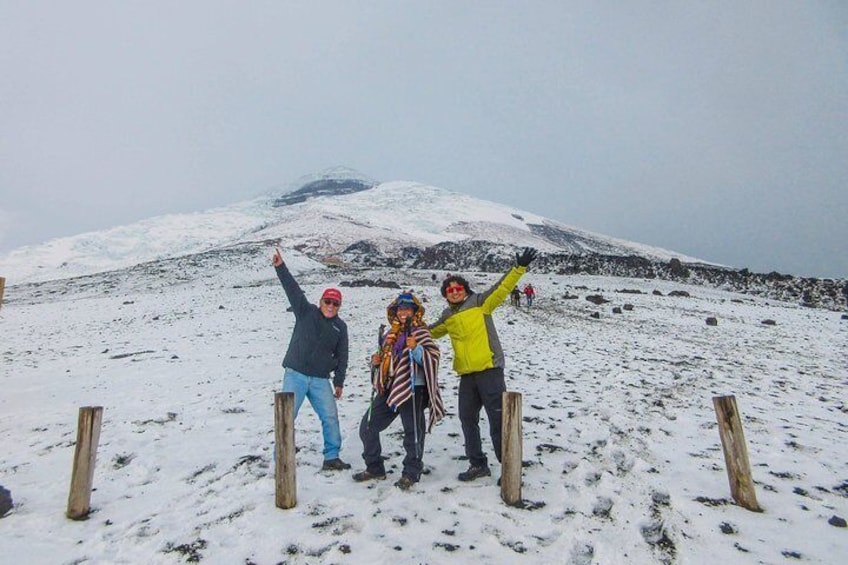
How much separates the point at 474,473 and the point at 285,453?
7.72 ft

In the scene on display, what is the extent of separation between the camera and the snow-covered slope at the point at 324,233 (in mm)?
73500

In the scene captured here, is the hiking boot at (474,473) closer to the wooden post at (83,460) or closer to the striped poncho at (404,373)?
the striped poncho at (404,373)

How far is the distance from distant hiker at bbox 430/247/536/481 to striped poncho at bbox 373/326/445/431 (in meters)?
0.33

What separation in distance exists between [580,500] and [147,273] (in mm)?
49192

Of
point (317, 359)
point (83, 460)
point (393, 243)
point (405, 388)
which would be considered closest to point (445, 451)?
point (405, 388)

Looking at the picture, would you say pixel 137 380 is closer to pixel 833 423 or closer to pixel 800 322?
pixel 833 423

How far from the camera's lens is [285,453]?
498 centimetres

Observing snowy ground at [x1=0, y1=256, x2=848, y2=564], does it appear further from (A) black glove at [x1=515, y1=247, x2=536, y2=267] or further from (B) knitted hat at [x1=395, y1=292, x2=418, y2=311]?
(A) black glove at [x1=515, y1=247, x2=536, y2=267]

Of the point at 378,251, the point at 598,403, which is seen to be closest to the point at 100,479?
the point at 598,403

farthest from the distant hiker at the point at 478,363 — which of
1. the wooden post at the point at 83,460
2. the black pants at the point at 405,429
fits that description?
the wooden post at the point at 83,460

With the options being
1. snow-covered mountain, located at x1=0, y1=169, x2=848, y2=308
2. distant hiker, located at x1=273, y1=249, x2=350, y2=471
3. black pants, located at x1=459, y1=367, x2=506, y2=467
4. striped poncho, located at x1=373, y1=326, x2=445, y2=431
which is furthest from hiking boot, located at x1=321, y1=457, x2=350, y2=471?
snow-covered mountain, located at x1=0, y1=169, x2=848, y2=308

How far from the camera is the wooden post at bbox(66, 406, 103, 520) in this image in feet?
16.1

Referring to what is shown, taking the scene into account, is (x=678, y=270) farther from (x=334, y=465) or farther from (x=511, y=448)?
(x=334, y=465)

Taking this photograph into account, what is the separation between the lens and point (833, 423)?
816 centimetres
